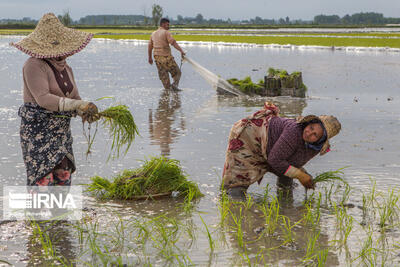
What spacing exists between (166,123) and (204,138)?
1.44 meters

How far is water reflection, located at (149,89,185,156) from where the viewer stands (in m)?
8.56

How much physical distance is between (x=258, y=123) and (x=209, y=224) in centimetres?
114

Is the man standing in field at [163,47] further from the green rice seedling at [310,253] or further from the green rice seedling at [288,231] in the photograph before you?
the green rice seedling at [310,253]

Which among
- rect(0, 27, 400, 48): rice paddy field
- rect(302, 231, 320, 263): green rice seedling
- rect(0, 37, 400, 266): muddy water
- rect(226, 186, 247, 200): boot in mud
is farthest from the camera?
rect(0, 27, 400, 48): rice paddy field

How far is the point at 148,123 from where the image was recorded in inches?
399

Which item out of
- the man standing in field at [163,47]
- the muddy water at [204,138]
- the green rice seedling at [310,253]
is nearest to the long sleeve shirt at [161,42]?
the man standing in field at [163,47]

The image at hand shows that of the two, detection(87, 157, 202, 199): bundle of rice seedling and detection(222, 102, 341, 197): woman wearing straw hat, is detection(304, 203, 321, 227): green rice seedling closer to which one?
detection(222, 102, 341, 197): woman wearing straw hat

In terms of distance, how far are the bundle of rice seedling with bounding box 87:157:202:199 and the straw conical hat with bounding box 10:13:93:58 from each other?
1.61 m

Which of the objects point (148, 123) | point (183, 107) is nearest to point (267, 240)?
point (148, 123)

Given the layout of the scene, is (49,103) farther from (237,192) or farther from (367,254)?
(367,254)

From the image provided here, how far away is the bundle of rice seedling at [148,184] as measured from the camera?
5.70 m

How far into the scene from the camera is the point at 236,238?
15.6ft

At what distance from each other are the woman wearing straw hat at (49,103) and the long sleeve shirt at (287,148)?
1715 millimetres

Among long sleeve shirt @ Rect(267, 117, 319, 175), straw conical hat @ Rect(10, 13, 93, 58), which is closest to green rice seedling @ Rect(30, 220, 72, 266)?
straw conical hat @ Rect(10, 13, 93, 58)
